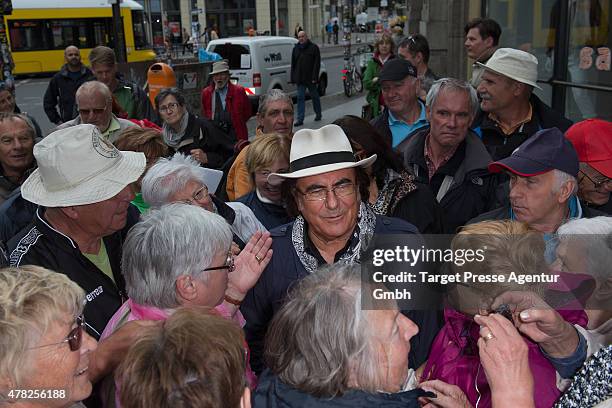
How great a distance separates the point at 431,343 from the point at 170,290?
3.36 ft

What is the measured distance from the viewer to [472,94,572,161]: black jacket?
13.6 ft

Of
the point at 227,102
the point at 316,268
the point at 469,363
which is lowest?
the point at 469,363

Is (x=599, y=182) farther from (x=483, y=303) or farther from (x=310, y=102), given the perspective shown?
(x=310, y=102)

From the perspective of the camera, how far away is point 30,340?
1.68 meters

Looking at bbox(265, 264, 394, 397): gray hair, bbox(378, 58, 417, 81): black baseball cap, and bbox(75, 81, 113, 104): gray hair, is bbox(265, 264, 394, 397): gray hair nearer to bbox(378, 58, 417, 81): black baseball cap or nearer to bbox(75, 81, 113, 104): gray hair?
bbox(378, 58, 417, 81): black baseball cap

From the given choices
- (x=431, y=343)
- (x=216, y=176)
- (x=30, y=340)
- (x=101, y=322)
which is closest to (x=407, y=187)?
(x=431, y=343)

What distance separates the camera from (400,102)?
16.4ft

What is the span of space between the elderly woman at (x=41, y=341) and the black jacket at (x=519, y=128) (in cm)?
303

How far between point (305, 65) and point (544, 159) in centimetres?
1111

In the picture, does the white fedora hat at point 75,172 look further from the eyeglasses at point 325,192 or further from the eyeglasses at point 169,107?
the eyeglasses at point 169,107

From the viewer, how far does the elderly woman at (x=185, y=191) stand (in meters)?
3.24

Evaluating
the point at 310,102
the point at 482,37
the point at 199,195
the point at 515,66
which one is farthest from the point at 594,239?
the point at 310,102

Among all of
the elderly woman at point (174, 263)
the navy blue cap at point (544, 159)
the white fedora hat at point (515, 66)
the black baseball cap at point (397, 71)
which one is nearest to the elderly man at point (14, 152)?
the elderly woman at point (174, 263)
